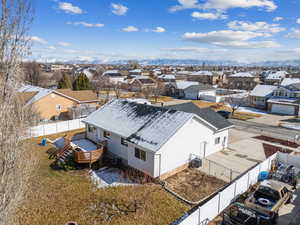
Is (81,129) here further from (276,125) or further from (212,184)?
(276,125)

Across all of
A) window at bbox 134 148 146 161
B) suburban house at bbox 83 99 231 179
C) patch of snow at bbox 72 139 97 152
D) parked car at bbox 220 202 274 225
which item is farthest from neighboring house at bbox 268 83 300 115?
patch of snow at bbox 72 139 97 152

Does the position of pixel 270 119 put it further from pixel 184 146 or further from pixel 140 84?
pixel 140 84

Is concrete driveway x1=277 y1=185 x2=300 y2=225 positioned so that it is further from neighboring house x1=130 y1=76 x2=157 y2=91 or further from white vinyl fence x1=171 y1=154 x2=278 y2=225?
neighboring house x1=130 y1=76 x2=157 y2=91

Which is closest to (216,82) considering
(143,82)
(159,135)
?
(143,82)

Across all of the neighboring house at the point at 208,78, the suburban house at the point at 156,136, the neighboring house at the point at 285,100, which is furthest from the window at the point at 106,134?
the neighboring house at the point at 208,78

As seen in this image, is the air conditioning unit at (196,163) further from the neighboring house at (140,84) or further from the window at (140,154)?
the neighboring house at (140,84)

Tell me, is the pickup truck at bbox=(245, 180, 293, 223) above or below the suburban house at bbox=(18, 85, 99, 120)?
below
